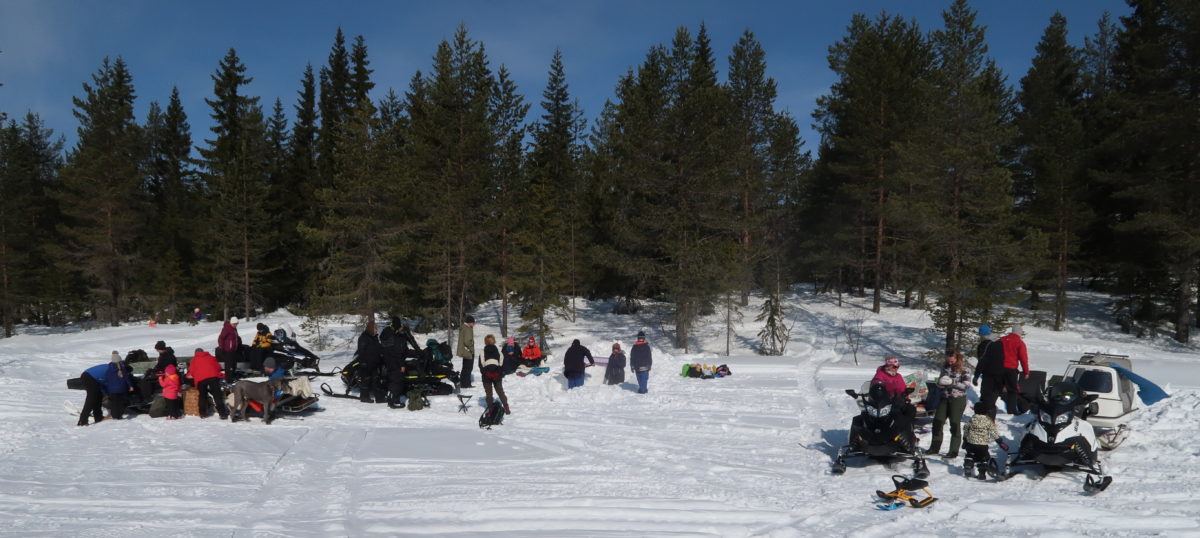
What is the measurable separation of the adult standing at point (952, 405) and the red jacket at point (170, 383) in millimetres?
12484

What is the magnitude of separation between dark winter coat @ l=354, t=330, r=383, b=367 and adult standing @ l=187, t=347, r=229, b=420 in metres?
2.54

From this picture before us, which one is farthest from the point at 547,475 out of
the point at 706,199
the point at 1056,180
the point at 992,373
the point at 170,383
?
the point at 1056,180

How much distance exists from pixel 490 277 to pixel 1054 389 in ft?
64.2

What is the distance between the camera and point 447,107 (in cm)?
2475

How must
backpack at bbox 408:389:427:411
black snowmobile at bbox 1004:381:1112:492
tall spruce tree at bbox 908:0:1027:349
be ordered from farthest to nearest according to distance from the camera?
tall spruce tree at bbox 908:0:1027:349 → backpack at bbox 408:389:427:411 → black snowmobile at bbox 1004:381:1112:492

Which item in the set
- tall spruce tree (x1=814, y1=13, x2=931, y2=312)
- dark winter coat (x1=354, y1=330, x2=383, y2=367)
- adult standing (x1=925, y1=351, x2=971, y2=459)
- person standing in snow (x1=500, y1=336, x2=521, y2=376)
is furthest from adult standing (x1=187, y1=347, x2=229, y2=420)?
tall spruce tree (x1=814, y1=13, x2=931, y2=312)

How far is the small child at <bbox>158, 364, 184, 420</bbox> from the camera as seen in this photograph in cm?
1086

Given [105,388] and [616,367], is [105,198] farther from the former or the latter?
[616,367]

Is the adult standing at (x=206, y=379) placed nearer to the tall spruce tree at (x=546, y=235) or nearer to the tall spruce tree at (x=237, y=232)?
the tall spruce tree at (x=546, y=235)

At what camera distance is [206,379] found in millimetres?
11078

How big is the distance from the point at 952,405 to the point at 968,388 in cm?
41

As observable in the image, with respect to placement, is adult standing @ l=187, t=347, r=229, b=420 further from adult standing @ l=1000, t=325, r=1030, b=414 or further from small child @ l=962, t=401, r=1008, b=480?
adult standing @ l=1000, t=325, r=1030, b=414

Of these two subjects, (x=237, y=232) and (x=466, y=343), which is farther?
(x=237, y=232)

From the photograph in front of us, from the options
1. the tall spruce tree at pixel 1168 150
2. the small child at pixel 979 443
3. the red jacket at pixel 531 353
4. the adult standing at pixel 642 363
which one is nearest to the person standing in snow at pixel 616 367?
the adult standing at pixel 642 363
